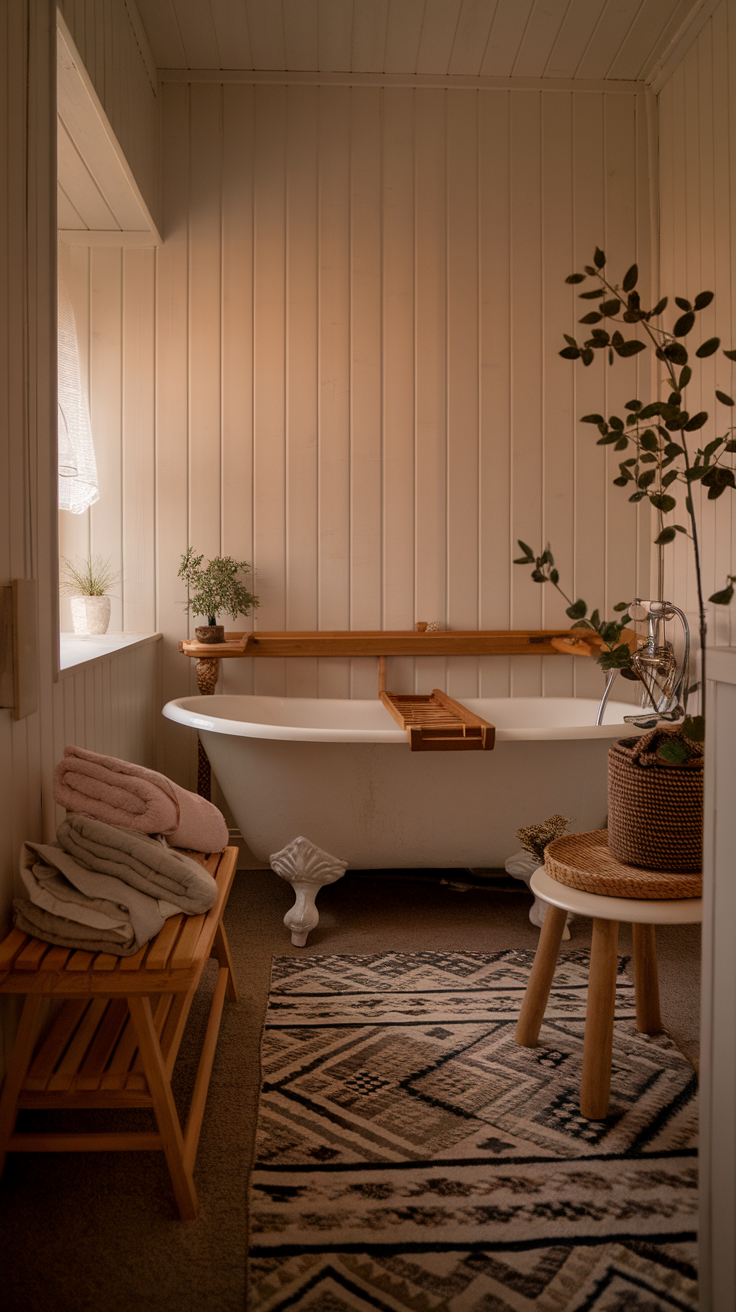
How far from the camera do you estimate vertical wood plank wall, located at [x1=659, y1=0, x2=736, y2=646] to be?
2619 mm

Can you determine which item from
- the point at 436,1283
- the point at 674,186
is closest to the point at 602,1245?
the point at 436,1283

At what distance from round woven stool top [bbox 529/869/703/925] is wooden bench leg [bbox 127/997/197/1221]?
0.69 meters

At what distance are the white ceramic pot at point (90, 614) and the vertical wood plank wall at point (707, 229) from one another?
1.96 metres

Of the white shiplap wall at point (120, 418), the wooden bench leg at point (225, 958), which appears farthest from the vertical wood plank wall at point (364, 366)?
the wooden bench leg at point (225, 958)

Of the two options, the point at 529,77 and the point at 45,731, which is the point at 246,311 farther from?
the point at 45,731

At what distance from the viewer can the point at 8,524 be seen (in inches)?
60.4

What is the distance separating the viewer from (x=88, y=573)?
307cm

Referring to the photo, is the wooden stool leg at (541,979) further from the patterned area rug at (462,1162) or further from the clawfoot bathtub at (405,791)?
the clawfoot bathtub at (405,791)

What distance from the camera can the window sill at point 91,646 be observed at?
204 centimetres

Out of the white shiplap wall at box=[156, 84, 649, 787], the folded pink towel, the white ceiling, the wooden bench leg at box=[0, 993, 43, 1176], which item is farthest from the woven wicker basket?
the white ceiling

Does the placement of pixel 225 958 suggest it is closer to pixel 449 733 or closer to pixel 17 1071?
pixel 17 1071

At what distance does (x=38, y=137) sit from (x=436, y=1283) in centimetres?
206

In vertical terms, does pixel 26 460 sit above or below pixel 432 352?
below

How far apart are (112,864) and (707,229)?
2637mm
